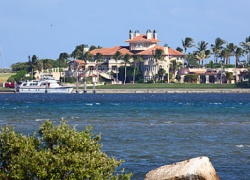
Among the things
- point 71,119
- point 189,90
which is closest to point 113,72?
point 189,90

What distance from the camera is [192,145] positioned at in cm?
4809

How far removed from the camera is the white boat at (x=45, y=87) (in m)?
186

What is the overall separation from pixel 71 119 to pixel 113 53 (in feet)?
406

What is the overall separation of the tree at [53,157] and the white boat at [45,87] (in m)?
163

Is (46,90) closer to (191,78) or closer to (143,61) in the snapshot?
(143,61)

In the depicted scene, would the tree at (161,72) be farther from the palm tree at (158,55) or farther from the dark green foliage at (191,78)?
the dark green foliage at (191,78)

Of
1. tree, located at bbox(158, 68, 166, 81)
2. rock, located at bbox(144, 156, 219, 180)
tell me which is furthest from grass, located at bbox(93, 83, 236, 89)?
rock, located at bbox(144, 156, 219, 180)

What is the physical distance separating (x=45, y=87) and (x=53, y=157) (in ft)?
548

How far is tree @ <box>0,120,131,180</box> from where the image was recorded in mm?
21547

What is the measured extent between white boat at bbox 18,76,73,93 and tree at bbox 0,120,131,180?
163 metres

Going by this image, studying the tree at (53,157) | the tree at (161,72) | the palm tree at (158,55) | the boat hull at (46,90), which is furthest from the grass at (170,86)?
the tree at (53,157)

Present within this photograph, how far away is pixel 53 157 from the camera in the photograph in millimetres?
21578

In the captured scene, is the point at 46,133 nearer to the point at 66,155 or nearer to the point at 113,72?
the point at 66,155

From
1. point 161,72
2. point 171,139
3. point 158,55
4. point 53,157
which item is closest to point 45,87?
point 158,55
